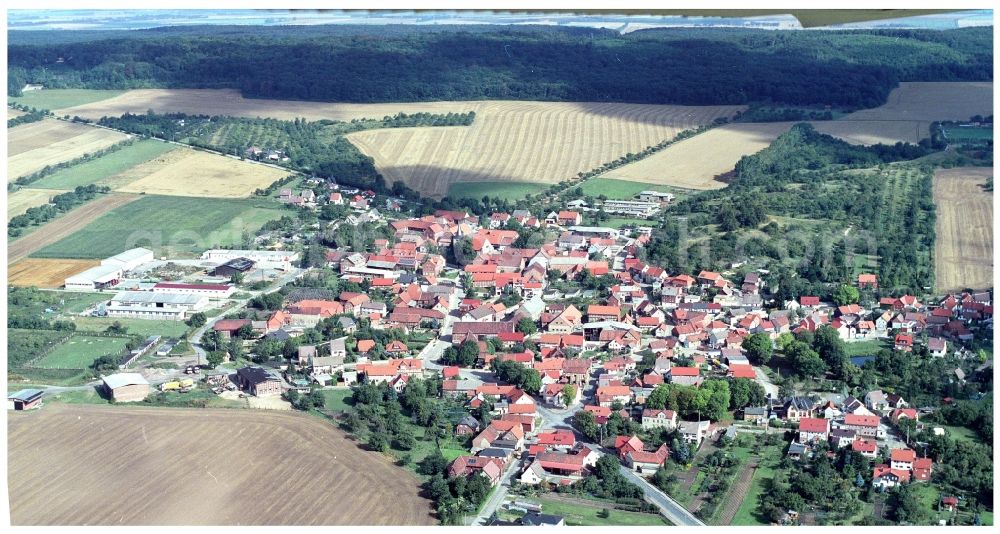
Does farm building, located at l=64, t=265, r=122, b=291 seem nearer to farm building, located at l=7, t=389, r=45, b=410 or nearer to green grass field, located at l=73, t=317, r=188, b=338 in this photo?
green grass field, located at l=73, t=317, r=188, b=338

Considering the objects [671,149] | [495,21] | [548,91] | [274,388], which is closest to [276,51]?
[495,21]

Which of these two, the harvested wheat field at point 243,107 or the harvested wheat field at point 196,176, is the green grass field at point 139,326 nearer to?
the harvested wheat field at point 196,176

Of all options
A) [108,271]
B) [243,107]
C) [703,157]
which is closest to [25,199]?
[108,271]

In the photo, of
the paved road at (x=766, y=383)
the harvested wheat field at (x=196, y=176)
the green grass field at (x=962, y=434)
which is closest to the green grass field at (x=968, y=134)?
the harvested wheat field at (x=196, y=176)

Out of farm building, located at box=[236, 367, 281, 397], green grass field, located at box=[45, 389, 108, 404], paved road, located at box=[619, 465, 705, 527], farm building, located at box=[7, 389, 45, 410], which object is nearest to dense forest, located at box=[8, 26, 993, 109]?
farm building, located at box=[236, 367, 281, 397]

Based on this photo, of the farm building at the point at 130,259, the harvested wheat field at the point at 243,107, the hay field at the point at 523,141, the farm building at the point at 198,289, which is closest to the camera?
the farm building at the point at 198,289

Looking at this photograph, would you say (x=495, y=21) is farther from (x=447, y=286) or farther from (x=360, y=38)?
(x=447, y=286)
